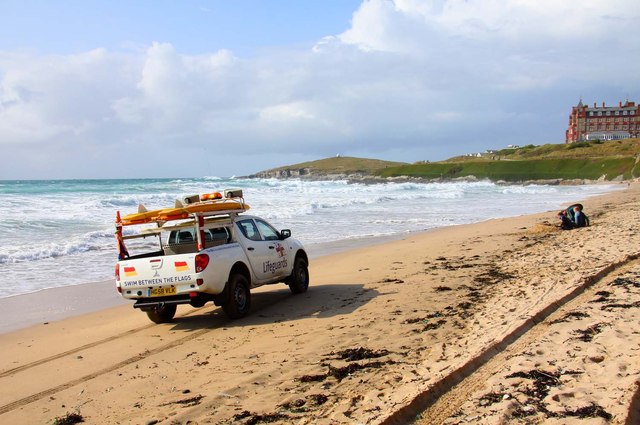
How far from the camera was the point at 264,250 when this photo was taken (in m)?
10.3

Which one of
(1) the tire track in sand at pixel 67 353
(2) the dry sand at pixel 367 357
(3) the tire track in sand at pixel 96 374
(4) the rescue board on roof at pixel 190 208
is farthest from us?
(4) the rescue board on roof at pixel 190 208

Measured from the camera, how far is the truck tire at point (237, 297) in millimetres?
9047

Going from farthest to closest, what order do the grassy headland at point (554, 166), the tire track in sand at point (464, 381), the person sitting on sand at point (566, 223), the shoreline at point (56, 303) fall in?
the grassy headland at point (554, 166) → the person sitting on sand at point (566, 223) → the shoreline at point (56, 303) → the tire track in sand at point (464, 381)

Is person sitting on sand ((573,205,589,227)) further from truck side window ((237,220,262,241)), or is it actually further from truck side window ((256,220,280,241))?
truck side window ((237,220,262,241))

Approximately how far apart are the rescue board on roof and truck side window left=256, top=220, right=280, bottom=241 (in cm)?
78

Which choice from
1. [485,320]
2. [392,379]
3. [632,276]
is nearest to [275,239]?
[485,320]

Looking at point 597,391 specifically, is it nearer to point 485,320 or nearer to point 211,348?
point 485,320

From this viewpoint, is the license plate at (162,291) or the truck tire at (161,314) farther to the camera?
the truck tire at (161,314)

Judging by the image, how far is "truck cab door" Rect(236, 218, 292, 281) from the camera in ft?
32.7

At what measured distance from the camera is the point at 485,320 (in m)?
7.89

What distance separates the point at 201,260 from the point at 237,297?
100cm

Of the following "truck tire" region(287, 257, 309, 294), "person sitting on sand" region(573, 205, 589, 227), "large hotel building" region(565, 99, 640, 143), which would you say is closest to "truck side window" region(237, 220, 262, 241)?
"truck tire" region(287, 257, 309, 294)

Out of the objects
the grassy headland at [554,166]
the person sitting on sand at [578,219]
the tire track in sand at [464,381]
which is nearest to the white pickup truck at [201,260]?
the tire track in sand at [464,381]

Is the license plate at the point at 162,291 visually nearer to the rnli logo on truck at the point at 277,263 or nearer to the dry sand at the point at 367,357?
the dry sand at the point at 367,357
